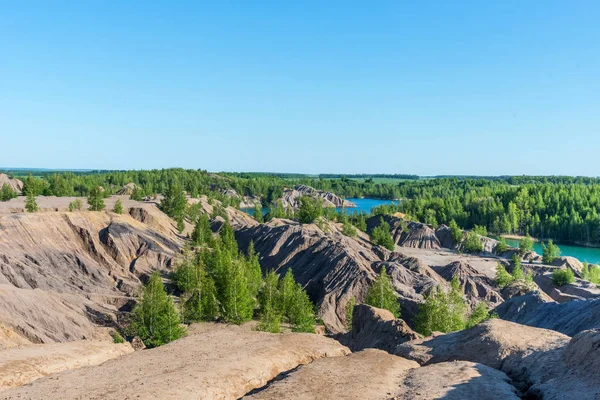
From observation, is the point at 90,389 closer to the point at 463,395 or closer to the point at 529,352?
the point at 463,395

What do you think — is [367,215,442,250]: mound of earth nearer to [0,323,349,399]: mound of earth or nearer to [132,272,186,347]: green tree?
[132,272,186,347]: green tree

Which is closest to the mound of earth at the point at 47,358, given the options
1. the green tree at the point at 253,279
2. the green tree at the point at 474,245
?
the green tree at the point at 253,279

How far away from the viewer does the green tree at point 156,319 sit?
139 ft

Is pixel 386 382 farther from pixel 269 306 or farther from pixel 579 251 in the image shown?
pixel 579 251

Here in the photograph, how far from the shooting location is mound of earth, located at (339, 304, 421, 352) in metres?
Result: 39.4

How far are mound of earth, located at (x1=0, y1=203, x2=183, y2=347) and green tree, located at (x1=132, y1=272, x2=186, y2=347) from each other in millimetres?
6797

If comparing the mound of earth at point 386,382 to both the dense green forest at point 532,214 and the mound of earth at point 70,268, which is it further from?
the dense green forest at point 532,214

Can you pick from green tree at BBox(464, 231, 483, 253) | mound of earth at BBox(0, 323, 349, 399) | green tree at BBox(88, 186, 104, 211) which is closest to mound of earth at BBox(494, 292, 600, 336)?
mound of earth at BBox(0, 323, 349, 399)

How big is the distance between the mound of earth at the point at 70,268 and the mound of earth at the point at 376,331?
26.8 m

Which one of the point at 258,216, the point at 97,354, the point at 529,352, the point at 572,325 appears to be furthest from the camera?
the point at 258,216

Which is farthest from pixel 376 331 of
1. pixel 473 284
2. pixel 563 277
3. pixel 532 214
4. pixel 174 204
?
pixel 532 214

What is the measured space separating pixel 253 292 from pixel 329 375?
33152 millimetres

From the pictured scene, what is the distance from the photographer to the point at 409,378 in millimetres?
27031

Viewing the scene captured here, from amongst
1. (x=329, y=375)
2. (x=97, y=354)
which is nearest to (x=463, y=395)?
(x=329, y=375)
